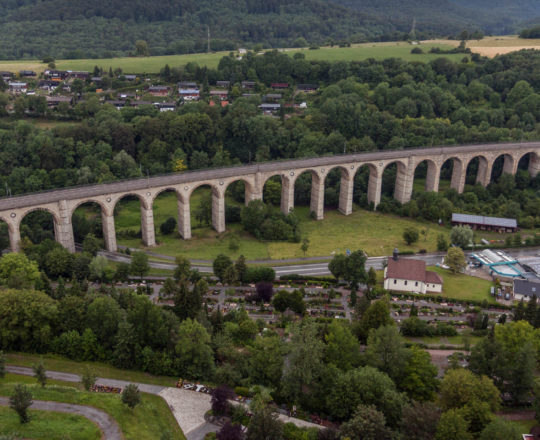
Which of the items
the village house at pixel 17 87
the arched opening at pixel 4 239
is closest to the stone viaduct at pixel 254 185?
the arched opening at pixel 4 239

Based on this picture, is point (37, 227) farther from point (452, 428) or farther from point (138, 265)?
point (452, 428)

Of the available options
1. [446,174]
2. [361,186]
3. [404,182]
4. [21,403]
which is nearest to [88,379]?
[21,403]

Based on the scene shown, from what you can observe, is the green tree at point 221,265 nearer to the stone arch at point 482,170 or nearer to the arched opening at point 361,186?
the arched opening at point 361,186

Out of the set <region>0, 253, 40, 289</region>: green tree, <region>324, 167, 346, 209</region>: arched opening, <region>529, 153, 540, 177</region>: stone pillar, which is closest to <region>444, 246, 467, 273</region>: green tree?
<region>324, 167, 346, 209</region>: arched opening

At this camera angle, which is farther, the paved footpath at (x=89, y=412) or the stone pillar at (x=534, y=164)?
the stone pillar at (x=534, y=164)

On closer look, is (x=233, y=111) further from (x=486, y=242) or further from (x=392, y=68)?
(x=486, y=242)

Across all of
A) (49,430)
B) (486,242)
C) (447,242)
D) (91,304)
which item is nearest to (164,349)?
(91,304)
